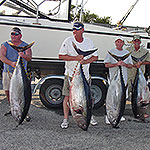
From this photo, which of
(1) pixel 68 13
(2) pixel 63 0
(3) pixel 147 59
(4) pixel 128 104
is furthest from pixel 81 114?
(2) pixel 63 0

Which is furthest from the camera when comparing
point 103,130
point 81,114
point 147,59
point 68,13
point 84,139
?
point 68,13

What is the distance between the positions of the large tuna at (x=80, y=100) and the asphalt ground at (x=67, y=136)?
319mm

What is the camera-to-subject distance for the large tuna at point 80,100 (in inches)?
110

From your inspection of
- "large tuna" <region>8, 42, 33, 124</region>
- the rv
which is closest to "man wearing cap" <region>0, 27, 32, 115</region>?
"large tuna" <region>8, 42, 33, 124</region>

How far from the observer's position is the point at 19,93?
9.45ft

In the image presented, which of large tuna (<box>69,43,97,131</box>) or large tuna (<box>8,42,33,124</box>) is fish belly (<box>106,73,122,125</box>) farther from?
large tuna (<box>8,42,33,124</box>)

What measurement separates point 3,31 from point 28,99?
1673 mm

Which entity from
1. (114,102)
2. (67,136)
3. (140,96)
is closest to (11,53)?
(67,136)

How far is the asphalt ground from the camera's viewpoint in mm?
2812

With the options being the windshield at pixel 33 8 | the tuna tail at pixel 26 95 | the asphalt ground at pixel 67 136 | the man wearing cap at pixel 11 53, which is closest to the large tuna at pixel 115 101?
the asphalt ground at pixel 67 136

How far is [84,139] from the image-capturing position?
3.03 meters

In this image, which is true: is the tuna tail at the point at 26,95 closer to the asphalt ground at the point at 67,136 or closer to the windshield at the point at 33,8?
the asphalt ground at the point at 67,136

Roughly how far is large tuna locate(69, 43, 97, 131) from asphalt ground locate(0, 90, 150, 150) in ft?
1.05

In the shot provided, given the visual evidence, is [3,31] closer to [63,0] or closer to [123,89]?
[63,0]
